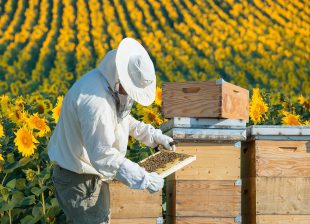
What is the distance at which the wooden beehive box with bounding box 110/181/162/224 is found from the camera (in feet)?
16.8

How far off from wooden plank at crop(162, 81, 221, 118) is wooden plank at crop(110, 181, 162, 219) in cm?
59

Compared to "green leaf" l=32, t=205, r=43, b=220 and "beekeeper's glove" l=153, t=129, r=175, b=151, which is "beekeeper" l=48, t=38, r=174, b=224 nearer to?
"beekeeper's glove" l=153, t=129, r=175, b=151

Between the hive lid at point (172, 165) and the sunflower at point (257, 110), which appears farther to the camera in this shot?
the sunflower at point (257, 110)

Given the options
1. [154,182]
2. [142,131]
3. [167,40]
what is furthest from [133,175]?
[167,40]

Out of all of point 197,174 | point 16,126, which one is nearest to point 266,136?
point 197,174

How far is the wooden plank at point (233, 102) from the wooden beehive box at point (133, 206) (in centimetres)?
70

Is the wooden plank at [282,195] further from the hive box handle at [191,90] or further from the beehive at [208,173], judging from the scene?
the hive box handle at [191,90]

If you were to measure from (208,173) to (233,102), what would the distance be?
511 millimetres

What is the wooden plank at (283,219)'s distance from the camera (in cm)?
515

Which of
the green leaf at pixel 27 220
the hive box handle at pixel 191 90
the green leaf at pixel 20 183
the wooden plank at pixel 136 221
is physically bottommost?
the green leaf at pixel 27 220

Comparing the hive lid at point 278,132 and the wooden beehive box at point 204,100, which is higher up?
the wooden beehive box at point 204,100

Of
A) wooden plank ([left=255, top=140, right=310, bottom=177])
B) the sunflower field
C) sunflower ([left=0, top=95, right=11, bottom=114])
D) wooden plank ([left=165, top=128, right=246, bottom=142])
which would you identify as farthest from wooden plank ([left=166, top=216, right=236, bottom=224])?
the sunflower field

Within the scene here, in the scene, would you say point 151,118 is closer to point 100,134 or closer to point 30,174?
point 30,174

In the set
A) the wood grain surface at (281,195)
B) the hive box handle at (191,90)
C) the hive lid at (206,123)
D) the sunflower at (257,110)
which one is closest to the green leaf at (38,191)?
the hive lid at (206,123)
